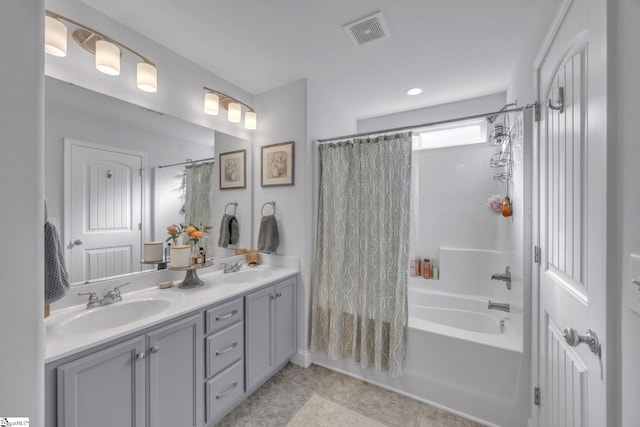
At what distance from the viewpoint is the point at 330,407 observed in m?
1.71

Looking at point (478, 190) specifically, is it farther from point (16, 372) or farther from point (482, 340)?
point (16, 372)

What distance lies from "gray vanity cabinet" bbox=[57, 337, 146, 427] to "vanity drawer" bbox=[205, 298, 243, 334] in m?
0.35

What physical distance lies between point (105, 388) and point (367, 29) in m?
2.36

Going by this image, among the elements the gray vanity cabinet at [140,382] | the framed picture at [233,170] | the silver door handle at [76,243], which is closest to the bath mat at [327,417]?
the gray vanity cabinet at [140,382]

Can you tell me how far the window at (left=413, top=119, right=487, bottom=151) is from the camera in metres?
2.70

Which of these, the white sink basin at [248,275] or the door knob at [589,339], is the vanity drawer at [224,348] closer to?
the white sink basin at [248,275]

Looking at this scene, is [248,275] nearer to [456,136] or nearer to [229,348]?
[229,348]

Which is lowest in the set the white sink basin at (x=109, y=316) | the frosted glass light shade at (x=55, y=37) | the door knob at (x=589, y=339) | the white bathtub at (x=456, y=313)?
the white bathtub at (x=456, y=313)

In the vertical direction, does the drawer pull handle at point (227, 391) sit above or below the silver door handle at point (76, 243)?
below

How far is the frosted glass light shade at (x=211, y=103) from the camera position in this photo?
1.98 metres

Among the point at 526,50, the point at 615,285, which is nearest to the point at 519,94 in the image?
the point at 526,50

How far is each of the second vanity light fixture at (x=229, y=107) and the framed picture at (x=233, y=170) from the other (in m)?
0.30

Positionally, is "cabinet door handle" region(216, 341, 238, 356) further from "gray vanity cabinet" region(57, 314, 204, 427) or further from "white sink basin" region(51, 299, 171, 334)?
"white sink basin" region(51, 299, 171, 334)

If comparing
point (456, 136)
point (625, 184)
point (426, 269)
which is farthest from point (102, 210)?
point (456, 136)
